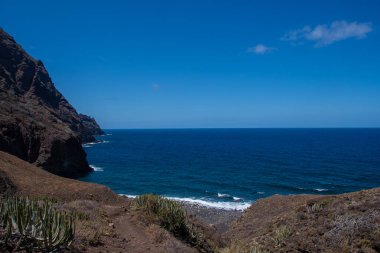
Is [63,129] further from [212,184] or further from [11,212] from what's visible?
[11,212]

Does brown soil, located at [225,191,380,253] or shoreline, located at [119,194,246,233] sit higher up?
brown soil, located at [225,191,380,253]

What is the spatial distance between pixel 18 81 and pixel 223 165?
65.4 metres

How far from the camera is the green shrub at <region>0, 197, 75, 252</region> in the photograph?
25.6 feet

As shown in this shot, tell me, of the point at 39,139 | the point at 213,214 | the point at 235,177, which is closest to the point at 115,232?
the point at 213,214

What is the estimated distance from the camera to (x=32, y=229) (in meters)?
8.09

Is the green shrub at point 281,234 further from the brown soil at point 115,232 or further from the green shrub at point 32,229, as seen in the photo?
the green shrub at point 32,229

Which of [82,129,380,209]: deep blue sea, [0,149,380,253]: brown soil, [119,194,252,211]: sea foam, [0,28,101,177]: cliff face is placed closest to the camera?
[0,149,380,253]: brown soil

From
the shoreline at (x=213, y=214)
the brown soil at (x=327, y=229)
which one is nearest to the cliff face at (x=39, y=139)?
the shoreline at (x=213, y=214)

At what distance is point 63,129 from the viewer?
71500mm

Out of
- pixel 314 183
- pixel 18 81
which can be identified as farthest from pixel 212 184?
Answer: pixel 18 81

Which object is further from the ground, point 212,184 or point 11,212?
point 11,212

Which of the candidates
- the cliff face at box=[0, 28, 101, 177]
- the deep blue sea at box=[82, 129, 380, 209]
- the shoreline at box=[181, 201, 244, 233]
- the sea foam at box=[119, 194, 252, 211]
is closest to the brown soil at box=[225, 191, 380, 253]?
the shoreline at box=[181, 201, 244, 233]

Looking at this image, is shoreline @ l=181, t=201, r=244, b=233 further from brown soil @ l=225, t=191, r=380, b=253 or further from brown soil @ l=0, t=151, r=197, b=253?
brown soil @ l=0, t=151, r=197, b=253

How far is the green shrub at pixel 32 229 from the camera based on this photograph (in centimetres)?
780
